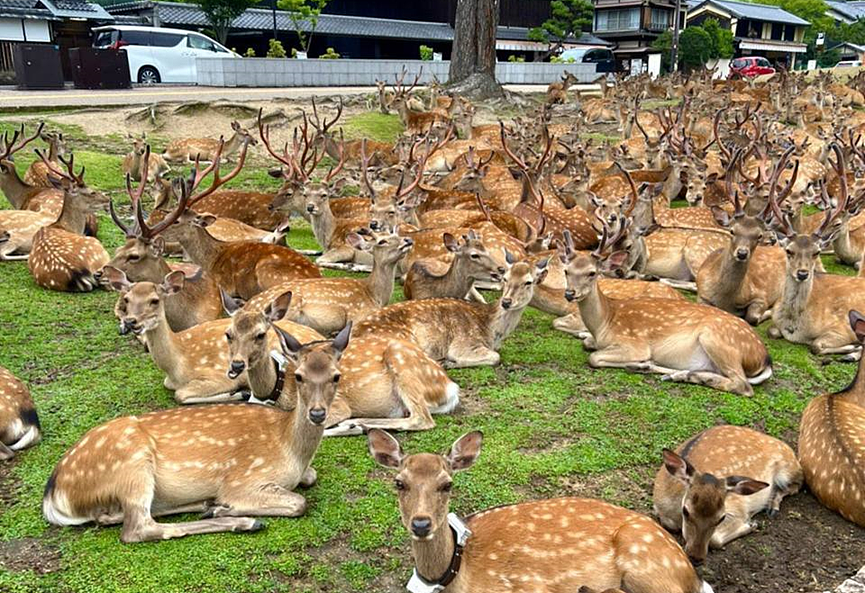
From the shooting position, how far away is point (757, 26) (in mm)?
48469

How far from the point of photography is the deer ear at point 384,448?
2.79 meters

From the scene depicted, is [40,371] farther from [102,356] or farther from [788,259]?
[788,259]

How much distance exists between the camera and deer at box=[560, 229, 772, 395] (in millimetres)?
4590

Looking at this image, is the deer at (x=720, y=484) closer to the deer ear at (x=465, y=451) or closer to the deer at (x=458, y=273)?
the deer ear at (x=465, y=451)

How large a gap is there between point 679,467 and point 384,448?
3.55ft

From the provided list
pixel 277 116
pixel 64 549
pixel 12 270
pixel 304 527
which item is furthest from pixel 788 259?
pixel 277 116

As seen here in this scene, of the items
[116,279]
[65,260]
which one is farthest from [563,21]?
[116,279]

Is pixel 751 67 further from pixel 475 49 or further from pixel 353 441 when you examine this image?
pixel 353 441

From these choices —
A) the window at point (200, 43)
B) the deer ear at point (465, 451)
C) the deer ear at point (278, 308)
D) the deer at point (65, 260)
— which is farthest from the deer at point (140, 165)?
the window at point (200, 43)

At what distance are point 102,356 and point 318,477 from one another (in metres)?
1.91

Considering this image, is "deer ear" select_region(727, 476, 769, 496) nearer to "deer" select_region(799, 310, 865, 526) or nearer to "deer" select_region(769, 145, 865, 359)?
"deer" select_region(799, 310, 865, 526)

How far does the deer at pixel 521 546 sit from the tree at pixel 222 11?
23.4 m

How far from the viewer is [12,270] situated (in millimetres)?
6297

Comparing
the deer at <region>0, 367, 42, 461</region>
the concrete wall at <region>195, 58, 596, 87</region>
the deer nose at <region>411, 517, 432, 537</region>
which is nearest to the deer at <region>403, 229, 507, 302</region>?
the deer at <region>0, 367, 42, 461</region>
